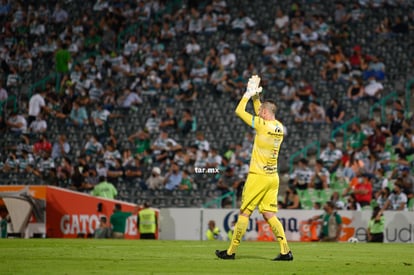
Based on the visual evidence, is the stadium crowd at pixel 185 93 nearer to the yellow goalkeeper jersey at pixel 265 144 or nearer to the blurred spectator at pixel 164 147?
the blurred spectator at pixel 164 147

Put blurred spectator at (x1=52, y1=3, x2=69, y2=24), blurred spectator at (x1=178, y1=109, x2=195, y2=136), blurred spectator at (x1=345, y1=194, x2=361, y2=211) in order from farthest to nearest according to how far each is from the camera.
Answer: blurred spectator at (x1=52, y1=3, x2=69, y2=24) → blurred spectator at (x1=178, y1=109, x2=195, y2=136) → blurred spectator at (x1=345, y1=194, x2=361, y2=211)

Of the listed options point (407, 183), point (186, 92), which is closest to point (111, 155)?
point (186, 92)

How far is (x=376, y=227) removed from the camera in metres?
27.6

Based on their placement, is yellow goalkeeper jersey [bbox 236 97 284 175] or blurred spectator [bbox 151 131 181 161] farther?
blurred spectator [bbox 151 131 181 161]

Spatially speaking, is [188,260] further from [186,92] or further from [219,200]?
[186,92]

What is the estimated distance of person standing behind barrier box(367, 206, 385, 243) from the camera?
90.3ft

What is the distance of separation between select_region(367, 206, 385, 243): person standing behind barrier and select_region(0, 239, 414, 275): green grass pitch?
601 cm

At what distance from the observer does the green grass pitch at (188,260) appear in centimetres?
1445

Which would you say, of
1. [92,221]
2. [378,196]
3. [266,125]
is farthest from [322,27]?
[266,125]

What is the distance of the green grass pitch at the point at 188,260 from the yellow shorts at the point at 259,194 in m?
0.92

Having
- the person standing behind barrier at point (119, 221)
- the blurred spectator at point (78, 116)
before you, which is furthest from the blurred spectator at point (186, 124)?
the person standing behind barrier at point (119, 221)

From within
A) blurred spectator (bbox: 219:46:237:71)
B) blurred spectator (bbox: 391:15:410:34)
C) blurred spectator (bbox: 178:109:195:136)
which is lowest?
blurred spectator (bbox: 178:109:195:136)

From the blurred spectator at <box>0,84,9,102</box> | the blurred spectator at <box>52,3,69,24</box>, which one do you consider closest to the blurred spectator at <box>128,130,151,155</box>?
the blurred spectator at <box>0,84,9,102</box>

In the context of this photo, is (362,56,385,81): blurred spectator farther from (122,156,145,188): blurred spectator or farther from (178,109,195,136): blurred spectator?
(122,156,145,188): blurred spectator
